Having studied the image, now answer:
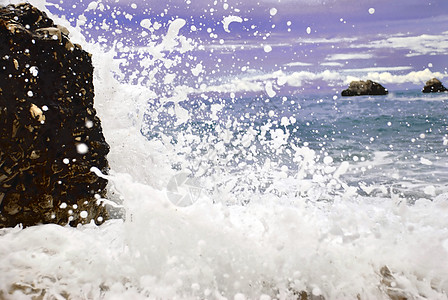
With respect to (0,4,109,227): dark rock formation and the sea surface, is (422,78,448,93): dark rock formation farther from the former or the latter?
(0,4,109,227): dark rock formation

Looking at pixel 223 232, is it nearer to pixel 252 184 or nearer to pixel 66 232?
pixel 66 232

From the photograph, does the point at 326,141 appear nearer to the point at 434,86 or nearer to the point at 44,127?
the point at 44,127

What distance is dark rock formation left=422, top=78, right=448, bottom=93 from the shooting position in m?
22.5

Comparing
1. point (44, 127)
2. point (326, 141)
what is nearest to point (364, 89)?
point (326, 141)

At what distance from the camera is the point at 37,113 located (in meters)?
2.58

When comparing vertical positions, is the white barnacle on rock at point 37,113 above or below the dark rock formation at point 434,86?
above

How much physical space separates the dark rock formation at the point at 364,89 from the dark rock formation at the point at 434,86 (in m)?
2.91

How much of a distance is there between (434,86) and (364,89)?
4.59m

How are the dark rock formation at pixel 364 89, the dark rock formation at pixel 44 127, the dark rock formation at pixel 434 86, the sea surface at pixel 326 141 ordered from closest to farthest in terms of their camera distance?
the dark rock formation at pixel 44 127 → the sea surface at pixel 326 141 → the dark rock formation at pixel 364 89 → the dark rock formation at pixel 434 86

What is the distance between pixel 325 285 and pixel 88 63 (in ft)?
7.27

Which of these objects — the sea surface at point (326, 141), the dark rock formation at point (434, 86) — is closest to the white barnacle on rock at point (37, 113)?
the sea surface at point (326, 141)

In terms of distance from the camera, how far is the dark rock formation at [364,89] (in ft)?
69.4

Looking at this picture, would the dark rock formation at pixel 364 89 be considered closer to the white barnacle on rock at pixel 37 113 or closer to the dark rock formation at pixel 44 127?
the dark rock formation at pixel 44 127

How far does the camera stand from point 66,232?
245 centimetres
